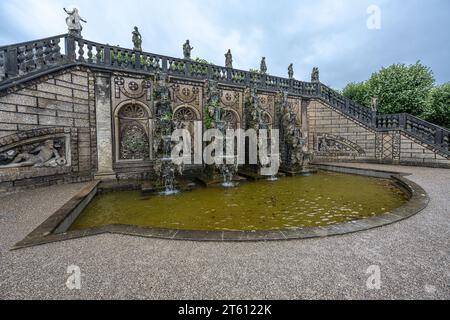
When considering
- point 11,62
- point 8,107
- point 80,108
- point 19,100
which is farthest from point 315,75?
point 8,107

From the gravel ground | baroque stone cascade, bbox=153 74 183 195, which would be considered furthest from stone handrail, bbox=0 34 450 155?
the gravel ground

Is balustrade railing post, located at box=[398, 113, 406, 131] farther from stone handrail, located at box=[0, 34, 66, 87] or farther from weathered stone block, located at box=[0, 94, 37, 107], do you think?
weathered stone block, located at box=[0, 94, 37, 107]

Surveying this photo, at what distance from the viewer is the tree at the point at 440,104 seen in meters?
18.2

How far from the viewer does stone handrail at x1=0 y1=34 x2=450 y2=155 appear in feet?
24.2

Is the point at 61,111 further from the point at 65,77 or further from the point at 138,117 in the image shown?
the point at 138,117

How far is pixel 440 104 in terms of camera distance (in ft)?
60.6

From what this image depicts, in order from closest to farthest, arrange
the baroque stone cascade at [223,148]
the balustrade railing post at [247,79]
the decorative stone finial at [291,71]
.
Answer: the baroque stone cascade at [223,148], the balustrade railing post at [247,79], the decorative stone finial at [291,71]

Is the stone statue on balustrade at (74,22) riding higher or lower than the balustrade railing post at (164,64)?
higher

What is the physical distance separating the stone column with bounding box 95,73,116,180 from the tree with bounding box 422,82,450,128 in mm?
24544

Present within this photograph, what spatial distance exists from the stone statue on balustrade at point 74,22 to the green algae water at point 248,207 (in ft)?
25.0

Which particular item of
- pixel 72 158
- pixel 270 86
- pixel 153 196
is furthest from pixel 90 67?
pixel 270 86

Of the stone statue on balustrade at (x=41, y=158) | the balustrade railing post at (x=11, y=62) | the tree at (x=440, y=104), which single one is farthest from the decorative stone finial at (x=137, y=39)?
the tree at (x=440, y=104)

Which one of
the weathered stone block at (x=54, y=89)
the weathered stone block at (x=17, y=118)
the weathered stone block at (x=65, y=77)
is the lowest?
the weathered stone block at (x=17, y=118)

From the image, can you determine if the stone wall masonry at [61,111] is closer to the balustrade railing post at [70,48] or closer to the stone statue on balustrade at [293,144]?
the balustrade railing post at [70,48]
